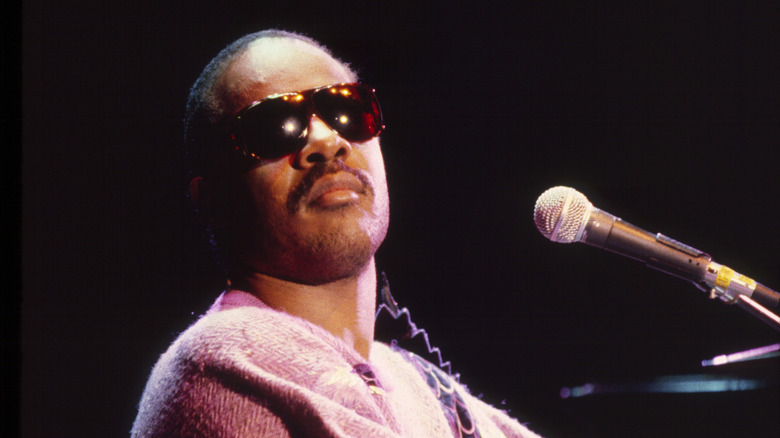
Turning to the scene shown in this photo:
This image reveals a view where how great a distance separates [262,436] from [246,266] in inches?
30.8

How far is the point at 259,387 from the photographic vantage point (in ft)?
4.07

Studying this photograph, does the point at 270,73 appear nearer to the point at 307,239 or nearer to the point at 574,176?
the point at 307,239

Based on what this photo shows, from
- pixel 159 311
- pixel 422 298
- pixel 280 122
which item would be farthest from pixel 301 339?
pixel 422 298

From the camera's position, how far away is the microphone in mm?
1677

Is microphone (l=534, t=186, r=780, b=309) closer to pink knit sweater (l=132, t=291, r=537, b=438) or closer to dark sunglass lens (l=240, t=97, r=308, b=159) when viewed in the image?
pink knit sweater (l=132, t=291, r=537, b=438)

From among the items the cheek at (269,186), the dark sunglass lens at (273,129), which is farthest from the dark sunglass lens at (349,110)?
the cheek at (269,186)

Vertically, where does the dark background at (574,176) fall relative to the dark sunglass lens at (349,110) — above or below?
above

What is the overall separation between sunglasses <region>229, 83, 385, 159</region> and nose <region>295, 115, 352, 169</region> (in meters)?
0.02

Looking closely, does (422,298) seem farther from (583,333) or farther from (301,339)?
(301,339)

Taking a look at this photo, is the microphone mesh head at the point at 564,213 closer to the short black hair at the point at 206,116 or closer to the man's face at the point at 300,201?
the man's face at the point at 300,201

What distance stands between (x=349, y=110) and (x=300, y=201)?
397 mm

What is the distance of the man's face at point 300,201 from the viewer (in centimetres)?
181

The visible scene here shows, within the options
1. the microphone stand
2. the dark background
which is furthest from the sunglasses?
the dark background

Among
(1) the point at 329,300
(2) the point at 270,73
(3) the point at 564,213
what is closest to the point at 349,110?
(2) the point at 270,73
